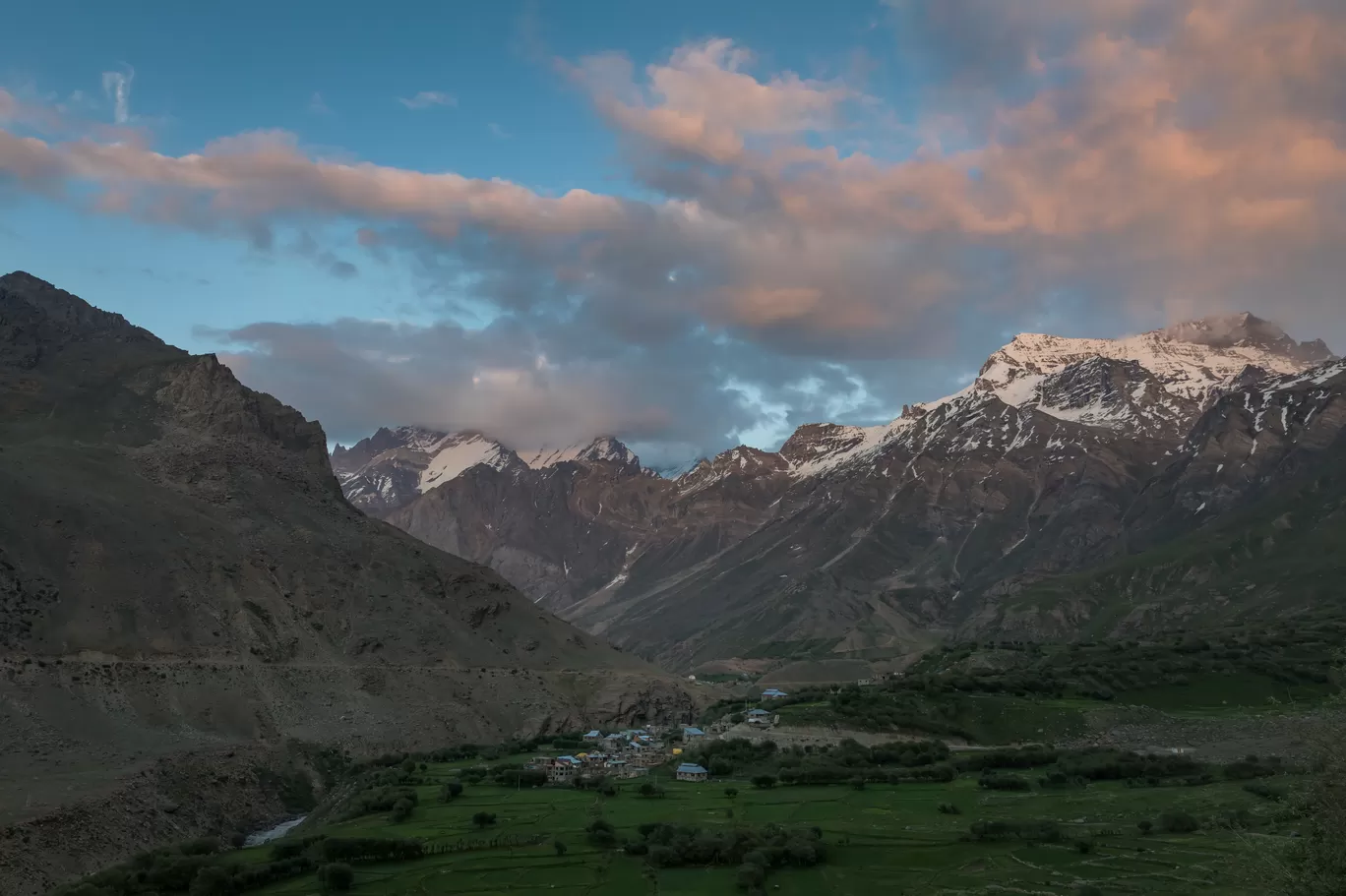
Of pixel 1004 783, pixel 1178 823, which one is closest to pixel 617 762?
pixel 1004 783

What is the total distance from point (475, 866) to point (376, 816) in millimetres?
22053

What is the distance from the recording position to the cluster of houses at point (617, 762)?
100m

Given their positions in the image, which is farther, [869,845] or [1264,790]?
[1264,790]

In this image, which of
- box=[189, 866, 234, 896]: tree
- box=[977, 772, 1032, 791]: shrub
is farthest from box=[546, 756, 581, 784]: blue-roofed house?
box=[189, 866, 234, 896]: tree

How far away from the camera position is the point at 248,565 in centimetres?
14775

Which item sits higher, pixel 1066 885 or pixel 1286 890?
pixel 1286 890

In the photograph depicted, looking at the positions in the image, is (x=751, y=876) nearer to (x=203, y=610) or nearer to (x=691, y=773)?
(x=691, y=773)

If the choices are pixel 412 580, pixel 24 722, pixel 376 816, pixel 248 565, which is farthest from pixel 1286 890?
pixel 412 580

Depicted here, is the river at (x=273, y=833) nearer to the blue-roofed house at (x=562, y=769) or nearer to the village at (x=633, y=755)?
the village at (x=633, y=755)

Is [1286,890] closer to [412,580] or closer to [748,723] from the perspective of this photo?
[748,723]

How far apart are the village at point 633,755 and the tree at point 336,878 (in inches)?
1521

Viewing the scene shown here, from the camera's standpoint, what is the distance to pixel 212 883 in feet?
204

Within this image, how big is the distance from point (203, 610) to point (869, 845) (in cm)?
9722

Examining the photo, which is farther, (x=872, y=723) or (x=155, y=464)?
A: (x=155, y=464)
